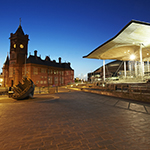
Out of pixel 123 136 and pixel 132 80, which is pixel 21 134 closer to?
pixel 123 136

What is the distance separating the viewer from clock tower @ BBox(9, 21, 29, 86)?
45.2 m

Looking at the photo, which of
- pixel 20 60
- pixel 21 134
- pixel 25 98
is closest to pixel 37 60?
pixel 20 60

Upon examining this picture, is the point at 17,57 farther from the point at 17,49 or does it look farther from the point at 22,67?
the point at 22,67

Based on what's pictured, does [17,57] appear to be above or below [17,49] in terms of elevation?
below

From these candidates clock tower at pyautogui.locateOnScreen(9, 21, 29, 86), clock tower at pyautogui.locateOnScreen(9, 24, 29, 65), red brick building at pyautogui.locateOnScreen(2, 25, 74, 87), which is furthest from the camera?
clock tower at pyautogui.locateOnScreen(9, 24, 29, 65)

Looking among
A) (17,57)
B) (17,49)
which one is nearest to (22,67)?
(17,57)

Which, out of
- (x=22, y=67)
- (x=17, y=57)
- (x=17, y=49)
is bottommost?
(x=22, y=67)

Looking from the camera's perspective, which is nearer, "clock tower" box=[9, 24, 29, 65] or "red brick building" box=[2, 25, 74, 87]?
"red brick building" box=[2, 25, 74, 87]

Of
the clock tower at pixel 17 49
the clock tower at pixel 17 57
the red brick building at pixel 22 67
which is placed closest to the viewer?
the red brick building at pixel 22 67

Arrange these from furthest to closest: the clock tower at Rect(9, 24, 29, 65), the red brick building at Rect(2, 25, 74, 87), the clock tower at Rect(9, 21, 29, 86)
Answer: the clock tower at Rect(9, 24, 29, 65) < the clock tower at Rect(9, 21, 29, 86) < the red brick building at Rect(2, 25, 74, 87)

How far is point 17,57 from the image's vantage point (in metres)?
46.2

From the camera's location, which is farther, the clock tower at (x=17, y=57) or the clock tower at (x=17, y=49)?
the clock tower at (x=17, y=49)

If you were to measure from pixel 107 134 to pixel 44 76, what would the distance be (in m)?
48.2

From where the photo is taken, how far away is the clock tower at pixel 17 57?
4525 cm
